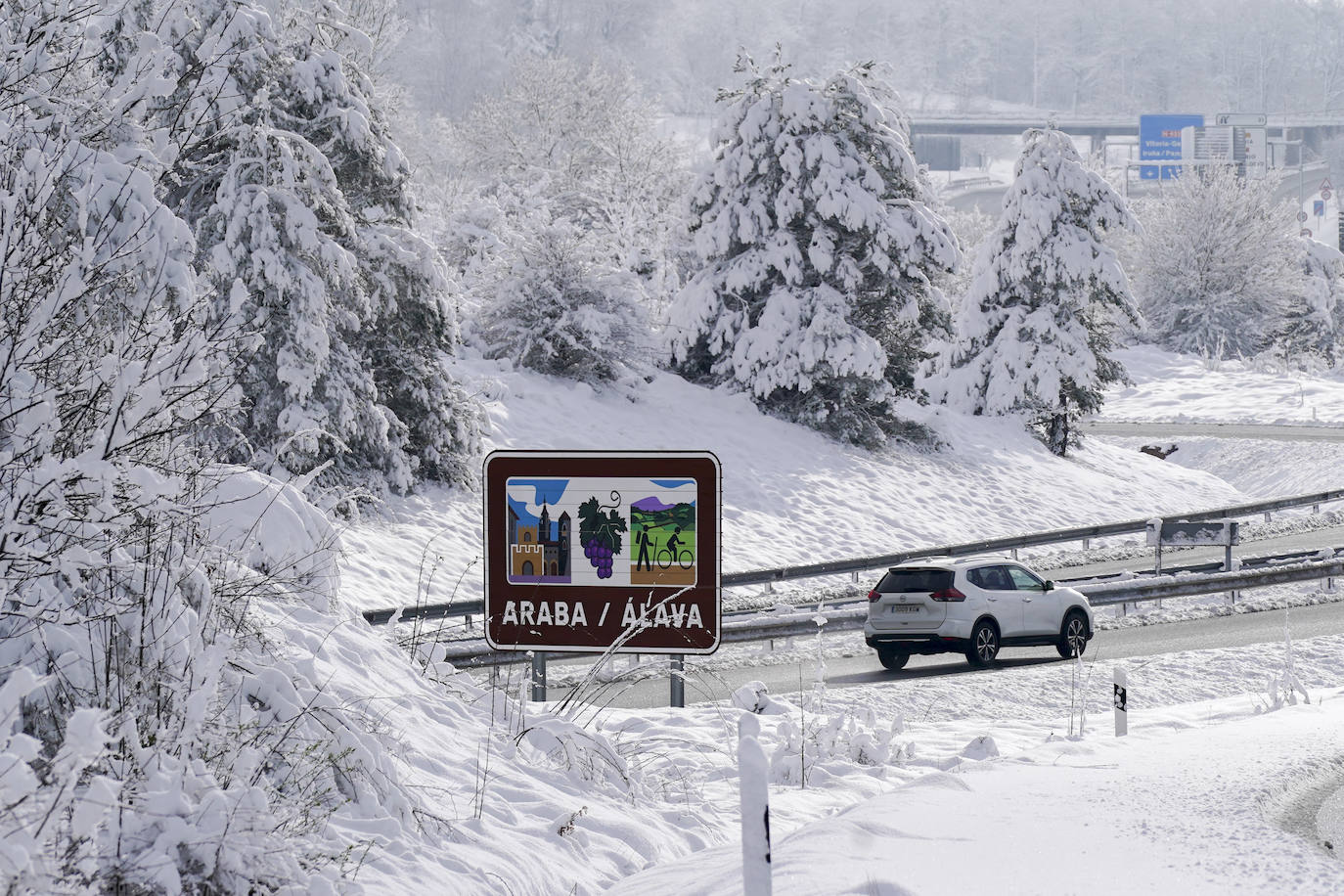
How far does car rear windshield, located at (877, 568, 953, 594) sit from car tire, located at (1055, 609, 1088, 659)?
1928 millimetres

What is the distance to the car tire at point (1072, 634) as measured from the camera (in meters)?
18.8

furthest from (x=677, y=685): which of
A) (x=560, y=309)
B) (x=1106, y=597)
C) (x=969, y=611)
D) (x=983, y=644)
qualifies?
(x=560, y=309)

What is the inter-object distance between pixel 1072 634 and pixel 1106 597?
141cm

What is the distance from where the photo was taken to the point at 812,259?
34156mm

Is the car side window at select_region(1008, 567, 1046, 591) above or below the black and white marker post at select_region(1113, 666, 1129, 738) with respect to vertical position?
below

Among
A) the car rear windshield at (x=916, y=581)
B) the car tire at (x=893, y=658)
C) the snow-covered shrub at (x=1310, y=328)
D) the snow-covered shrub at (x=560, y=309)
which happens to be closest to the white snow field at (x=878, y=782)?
the car tire at (x=893, y=658)

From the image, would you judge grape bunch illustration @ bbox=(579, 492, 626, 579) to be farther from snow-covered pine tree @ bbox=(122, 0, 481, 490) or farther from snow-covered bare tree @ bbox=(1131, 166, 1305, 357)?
snow-covered bare tree @ bbox=(1131, 166, 1305, 357)

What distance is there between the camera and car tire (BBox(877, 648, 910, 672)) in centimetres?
1778

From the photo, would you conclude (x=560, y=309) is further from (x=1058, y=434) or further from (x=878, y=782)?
(x=878, y=782)

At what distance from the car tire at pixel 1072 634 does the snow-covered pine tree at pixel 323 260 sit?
9.75m

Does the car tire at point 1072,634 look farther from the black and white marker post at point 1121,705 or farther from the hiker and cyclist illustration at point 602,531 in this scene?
the hiker and cyclist illustration at point 602,531

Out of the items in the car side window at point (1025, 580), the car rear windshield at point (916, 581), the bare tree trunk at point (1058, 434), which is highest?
the car rear windshield at point (916, 581)

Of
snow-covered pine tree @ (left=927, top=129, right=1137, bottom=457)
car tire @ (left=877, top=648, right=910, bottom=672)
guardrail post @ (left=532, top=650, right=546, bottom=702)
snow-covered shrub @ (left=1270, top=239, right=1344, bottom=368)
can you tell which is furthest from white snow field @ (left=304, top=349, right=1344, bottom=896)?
snow-covered shrub @ (left=1270, top=239, right=1344, bottom=368)

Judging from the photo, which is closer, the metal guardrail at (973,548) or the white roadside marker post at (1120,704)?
the white roadside marker post at (1120,704)
